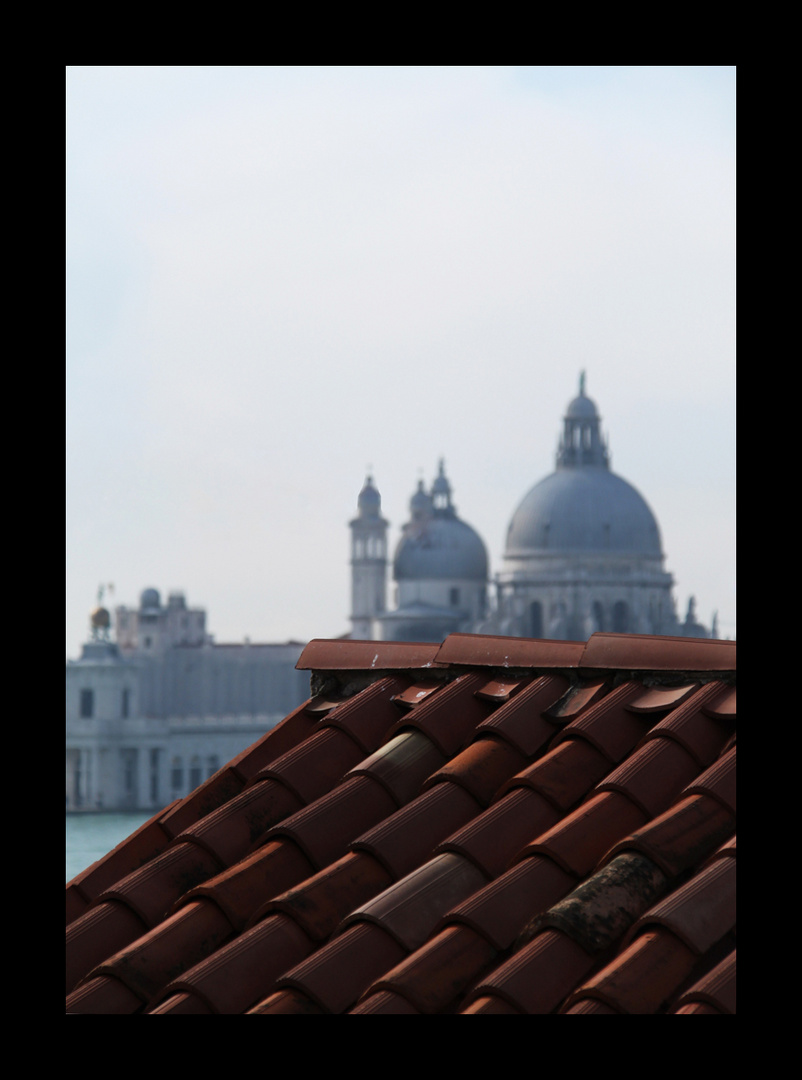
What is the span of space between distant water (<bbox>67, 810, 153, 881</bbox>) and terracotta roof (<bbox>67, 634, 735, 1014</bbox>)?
83.1 ft

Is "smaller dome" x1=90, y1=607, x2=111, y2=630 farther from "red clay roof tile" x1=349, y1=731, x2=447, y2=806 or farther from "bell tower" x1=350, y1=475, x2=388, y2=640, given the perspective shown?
"red clay roof tile" x1=349, y1=731, x2=447, y2=806

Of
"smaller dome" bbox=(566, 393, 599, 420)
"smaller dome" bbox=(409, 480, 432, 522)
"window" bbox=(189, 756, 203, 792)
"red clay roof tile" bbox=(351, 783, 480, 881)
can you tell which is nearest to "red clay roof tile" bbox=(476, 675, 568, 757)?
"red clay roof tile" bbox=(351, 783, 480, 881)

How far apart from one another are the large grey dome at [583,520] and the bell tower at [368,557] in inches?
221

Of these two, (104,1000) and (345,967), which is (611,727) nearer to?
(345,967)

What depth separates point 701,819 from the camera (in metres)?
1.52

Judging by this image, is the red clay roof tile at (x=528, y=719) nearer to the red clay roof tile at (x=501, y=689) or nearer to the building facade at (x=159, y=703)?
the red clay roof tile at (x=501, y=689)

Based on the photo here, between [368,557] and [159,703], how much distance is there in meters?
11.4

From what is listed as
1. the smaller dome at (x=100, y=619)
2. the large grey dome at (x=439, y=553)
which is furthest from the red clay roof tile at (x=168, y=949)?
the large grey dome at (x=439, y=553)

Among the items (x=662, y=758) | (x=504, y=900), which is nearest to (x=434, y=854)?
(x=504, y=900)

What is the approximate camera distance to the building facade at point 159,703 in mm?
49375

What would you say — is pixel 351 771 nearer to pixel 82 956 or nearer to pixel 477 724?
pixel 477 724
